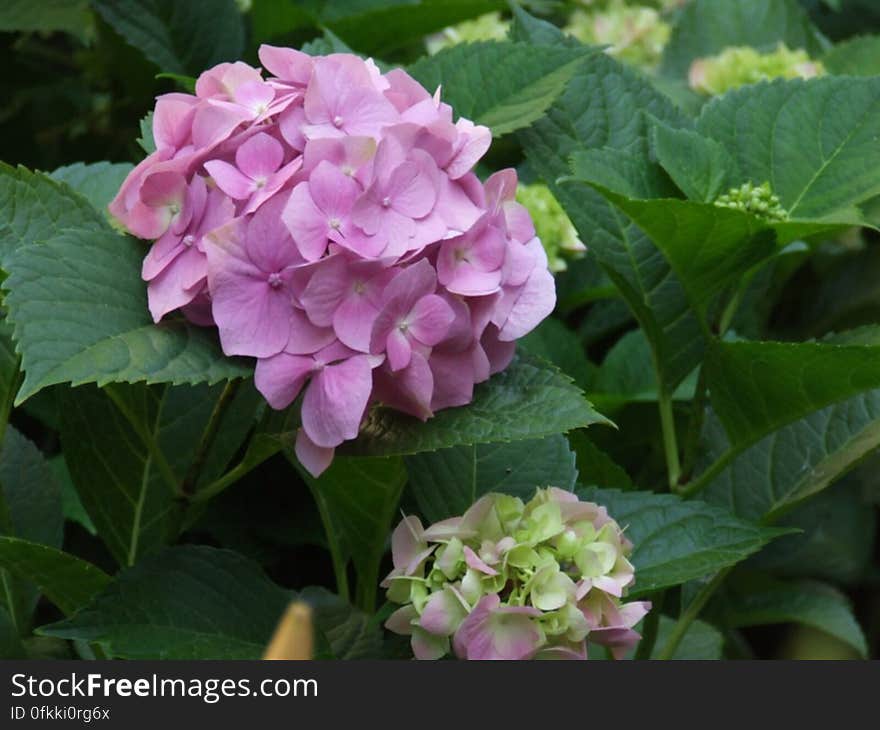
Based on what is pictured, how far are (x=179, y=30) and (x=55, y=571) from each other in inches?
24.8

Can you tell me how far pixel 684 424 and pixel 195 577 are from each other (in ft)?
1.66

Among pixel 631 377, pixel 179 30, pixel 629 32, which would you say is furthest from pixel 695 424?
pixel 629 32

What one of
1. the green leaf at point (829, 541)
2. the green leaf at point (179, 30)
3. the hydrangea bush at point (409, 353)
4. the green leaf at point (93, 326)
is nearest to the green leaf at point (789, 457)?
the hydrangea bush at point (409, 353)

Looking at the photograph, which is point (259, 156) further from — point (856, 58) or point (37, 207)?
point (856, 58)

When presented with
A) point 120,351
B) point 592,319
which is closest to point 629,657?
point 592,319

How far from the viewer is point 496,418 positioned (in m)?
0.66

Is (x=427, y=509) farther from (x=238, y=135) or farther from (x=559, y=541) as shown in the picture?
(x=238, y=135)

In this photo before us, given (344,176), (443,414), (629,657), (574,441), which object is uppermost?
(344,176)

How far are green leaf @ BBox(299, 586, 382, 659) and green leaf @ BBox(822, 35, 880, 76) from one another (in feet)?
2.74

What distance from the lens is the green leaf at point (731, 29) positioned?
1.46 m

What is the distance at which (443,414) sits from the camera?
0.68 metres

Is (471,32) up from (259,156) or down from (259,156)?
down

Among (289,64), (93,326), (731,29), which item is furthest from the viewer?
(731,29)

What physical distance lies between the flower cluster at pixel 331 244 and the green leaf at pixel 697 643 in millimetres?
449
